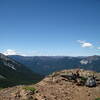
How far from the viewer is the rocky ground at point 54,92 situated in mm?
32969

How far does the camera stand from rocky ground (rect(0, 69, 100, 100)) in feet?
108

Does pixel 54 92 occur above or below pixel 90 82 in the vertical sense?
below

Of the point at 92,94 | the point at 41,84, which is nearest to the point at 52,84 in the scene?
the point at 41,84

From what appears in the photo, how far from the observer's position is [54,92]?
3444 cm

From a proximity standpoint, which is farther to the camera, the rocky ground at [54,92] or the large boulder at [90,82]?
the large boulder at [90,82]

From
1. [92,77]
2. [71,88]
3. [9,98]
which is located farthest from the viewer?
[92,77]

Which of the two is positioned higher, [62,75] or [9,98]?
[62,75]

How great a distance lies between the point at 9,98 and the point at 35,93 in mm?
3878

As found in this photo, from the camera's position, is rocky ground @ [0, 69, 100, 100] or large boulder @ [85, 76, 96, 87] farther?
large boulder @ [85, 76, 96, 87]

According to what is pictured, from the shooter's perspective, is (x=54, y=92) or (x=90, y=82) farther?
(x=90, y=82)

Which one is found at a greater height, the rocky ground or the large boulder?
the large boulder

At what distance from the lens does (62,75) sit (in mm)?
40312

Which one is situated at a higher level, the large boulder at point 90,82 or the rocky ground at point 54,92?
the large boulder at point 90,82

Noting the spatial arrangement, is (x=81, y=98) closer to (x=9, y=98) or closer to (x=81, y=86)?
(x=81, y=86)
